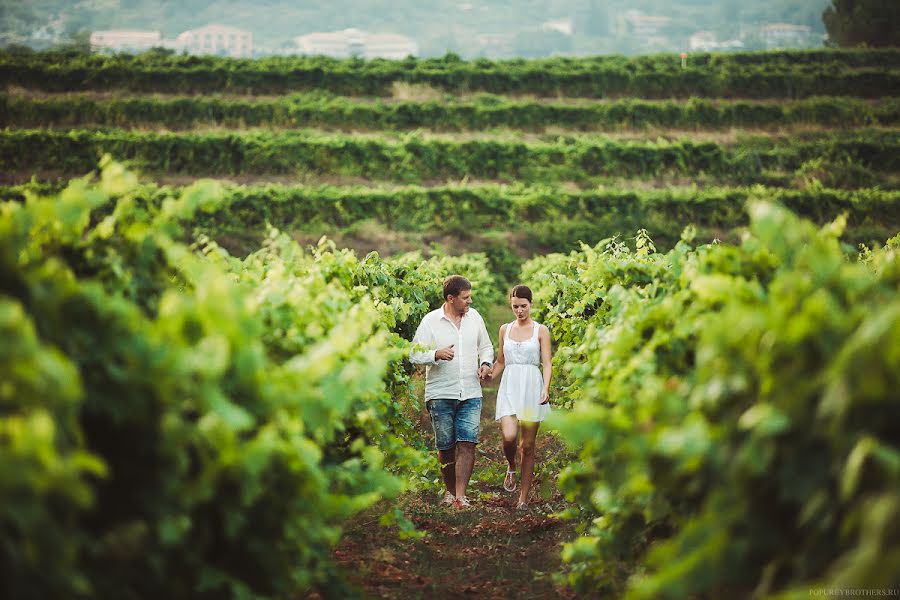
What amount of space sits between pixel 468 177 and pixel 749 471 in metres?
26.2

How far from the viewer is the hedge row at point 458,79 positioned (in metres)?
32.5

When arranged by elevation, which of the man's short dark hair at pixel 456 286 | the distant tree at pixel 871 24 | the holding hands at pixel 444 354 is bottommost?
the holding hands at pixel 444 354

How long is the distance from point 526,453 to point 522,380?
0.68 metres

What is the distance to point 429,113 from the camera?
3083 cm

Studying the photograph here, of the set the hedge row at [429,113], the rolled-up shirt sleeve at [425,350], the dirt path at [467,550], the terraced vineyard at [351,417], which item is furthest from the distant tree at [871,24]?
the dirt path at [467,550]

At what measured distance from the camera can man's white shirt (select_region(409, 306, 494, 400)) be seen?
787cm

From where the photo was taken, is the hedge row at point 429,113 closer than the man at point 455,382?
No

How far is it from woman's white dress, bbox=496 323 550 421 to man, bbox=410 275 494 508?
212mm

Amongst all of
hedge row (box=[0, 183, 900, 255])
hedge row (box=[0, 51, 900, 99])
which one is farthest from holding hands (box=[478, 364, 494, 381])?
hedge row (box=[0, 51, 900, 99])

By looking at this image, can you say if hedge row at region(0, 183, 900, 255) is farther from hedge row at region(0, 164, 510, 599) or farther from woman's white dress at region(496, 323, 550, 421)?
hedge row at region(0, 164, 510, 599)

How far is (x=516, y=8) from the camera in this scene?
171 meters

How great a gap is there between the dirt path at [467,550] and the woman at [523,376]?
1.49ft

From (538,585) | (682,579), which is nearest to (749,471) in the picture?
(682,579)

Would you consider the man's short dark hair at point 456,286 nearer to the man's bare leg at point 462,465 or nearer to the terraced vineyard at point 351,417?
the terraced vineyard at point 351,417
